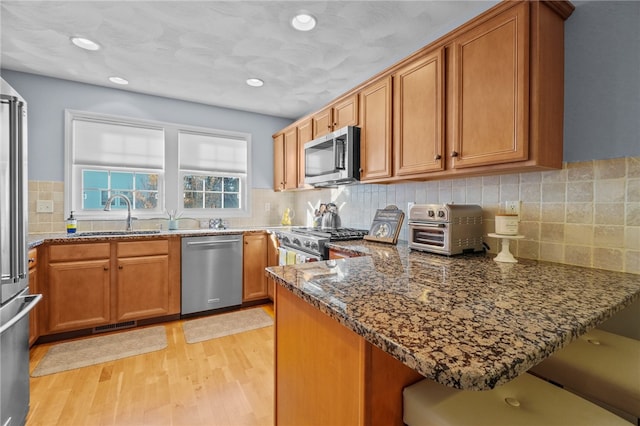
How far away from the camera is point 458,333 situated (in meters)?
0.64

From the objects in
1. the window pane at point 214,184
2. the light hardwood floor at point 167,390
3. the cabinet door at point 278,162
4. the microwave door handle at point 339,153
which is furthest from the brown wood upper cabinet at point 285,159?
the light hardwood floor at point 167,390

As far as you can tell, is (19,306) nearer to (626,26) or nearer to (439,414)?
(439,414)

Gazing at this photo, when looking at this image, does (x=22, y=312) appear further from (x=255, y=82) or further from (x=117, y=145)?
(x=255, y=82)

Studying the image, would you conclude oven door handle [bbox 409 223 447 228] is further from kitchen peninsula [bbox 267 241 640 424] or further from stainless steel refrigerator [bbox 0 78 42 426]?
stainless steel refrigerator [bbox 0 78 42 426]

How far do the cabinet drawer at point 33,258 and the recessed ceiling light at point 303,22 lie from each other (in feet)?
8.50

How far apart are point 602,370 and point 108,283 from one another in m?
3.37

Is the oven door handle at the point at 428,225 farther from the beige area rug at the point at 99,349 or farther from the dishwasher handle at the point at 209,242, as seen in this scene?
the beige area rug at the point at 99,349

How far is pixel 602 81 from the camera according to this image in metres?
1.35

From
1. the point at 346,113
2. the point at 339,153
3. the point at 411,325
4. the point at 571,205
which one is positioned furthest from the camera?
the point at 346,113

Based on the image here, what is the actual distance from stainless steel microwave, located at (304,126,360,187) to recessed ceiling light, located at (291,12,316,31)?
789 mm

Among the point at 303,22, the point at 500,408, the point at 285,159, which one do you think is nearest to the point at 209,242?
the point at 285,159

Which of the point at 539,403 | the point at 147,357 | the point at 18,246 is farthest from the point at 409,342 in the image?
the point at 147,357

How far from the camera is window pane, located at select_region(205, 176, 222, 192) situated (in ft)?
12.4


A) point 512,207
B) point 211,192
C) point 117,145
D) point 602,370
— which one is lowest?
point 602,370
